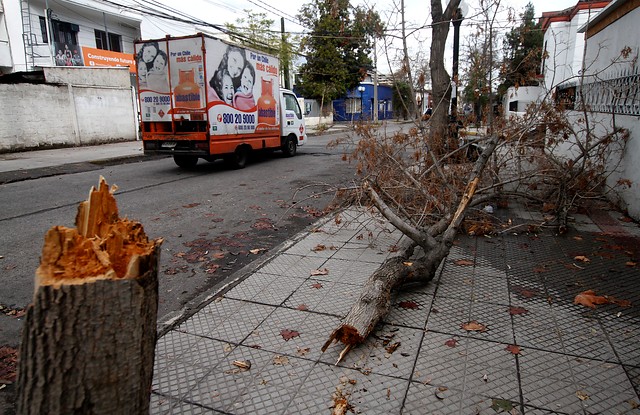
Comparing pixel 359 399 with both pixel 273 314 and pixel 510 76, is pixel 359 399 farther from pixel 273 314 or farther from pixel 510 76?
pixel 510 76

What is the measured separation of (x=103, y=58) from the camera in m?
23.8

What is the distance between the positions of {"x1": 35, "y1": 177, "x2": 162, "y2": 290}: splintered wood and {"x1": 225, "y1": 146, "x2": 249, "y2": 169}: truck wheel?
11.0 meters

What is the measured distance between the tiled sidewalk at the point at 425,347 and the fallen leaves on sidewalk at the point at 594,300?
0.24 ft

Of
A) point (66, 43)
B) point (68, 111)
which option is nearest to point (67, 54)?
point (66, 43)

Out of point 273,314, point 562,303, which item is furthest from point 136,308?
point 562,303

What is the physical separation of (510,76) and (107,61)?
75.7 ft

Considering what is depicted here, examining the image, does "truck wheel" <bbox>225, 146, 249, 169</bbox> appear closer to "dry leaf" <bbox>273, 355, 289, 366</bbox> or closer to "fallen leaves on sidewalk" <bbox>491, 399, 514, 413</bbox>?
"dry leaf" <bbox>273, 355, 289, 366</bbox>

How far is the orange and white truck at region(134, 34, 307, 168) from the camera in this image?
11.0 metres

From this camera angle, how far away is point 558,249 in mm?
5238

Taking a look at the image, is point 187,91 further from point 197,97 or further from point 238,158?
point 238,158

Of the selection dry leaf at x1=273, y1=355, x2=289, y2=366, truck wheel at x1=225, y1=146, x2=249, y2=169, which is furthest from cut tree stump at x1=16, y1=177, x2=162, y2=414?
truck wheel at x1=225, y1=146, x2=249, y2=169

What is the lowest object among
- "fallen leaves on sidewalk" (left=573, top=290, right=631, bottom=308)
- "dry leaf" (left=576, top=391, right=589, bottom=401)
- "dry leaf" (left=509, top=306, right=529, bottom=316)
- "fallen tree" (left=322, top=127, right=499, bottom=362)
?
"dry leaf" (left=576, top=391, right=589, bottom=401)

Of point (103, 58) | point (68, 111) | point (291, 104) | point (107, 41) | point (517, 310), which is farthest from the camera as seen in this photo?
point (107, 41)

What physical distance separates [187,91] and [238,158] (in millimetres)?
2471
